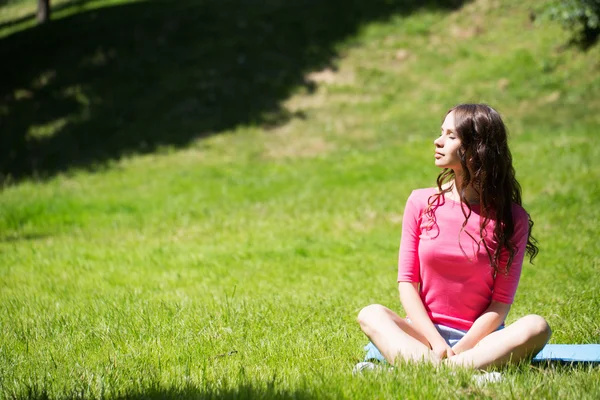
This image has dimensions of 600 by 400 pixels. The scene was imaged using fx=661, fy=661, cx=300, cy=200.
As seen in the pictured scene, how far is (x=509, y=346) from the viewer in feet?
12.9

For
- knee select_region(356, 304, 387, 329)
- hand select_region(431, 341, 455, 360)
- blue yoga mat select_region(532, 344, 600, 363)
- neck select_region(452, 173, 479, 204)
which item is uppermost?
neck select_region(452, 173, 479, 204)

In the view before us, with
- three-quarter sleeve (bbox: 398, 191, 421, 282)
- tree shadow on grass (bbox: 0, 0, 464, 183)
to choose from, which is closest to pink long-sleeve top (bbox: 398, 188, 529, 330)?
three-quarter sleeve (bbox: 398, 191, 421, 282)

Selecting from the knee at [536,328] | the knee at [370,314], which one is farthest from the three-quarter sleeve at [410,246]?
the knee at [536,328]

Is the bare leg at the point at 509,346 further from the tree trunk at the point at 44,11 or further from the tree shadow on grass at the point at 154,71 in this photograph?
the tree trunk at the point at 44,11

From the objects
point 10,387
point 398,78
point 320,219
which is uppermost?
point 398,78

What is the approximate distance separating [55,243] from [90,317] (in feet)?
14.8

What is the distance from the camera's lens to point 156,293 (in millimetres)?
6801

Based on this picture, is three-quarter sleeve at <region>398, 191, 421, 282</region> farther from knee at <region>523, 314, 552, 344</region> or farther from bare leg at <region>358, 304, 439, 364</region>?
knee at <region>523, 314, 552, 344</region>

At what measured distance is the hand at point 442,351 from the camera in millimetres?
4074

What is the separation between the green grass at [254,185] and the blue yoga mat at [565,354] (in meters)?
0.20

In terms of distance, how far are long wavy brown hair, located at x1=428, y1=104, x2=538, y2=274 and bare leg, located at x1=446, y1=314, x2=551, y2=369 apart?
397mm

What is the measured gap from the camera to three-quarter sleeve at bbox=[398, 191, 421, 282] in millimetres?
4371

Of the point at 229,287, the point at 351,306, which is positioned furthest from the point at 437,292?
the point at 229,287

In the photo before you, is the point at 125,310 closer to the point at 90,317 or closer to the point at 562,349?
the point at 90,317
